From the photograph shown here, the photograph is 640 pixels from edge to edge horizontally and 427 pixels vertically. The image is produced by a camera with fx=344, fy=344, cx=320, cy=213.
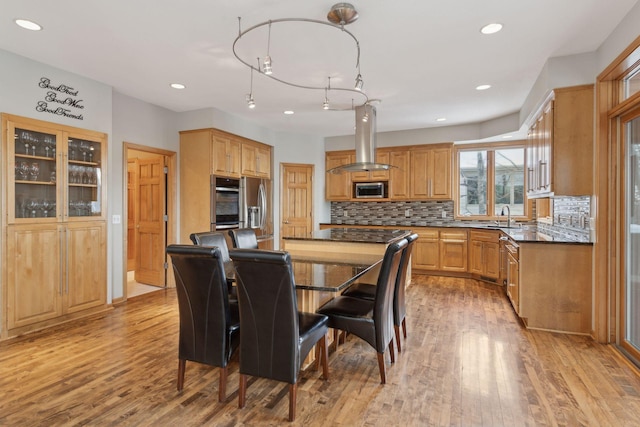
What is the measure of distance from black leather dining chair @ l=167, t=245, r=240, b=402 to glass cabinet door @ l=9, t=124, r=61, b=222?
2291 mm

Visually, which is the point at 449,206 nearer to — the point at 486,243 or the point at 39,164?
the point at 486,243

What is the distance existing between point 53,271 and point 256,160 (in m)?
3.31

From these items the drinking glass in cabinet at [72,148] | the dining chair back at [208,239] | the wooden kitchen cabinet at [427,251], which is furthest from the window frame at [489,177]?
the drinking glass in cabinet at [72,148]

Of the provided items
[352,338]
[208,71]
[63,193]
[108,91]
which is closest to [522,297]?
[352,338]

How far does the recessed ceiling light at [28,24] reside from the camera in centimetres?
264

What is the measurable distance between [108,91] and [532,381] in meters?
5.03

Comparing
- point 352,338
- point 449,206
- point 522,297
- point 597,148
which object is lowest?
point 352,338

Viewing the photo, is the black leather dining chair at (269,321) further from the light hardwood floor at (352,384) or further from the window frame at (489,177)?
the window frame at (489,177)

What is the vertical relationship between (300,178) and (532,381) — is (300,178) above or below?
above

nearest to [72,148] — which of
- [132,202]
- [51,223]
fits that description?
[51,223]

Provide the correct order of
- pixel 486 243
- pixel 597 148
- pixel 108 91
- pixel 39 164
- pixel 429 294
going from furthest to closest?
pixel 486 243, pixel 429 294, pixel 108 91, pixel 39 164, pixel 597 148

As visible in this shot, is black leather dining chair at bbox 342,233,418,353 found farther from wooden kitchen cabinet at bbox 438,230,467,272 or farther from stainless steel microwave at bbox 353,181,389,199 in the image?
stainless steel microwave at bbox 353,181,389,199

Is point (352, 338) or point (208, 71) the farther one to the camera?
point (208, 71)

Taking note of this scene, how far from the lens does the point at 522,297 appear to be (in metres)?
3.48
